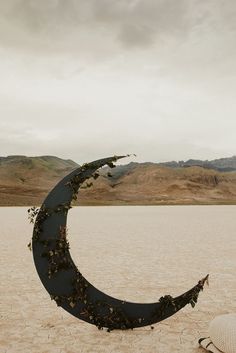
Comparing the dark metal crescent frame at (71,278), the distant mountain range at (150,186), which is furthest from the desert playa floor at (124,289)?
the distant mountain range at (150,186)

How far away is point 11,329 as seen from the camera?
6.57 m

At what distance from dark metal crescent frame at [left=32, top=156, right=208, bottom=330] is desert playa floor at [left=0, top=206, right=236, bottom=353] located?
11.3 inches

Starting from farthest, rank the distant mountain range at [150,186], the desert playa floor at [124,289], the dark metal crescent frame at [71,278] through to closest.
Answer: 1. the distant mountain range at [150,186]
2. the desert playa floor at [124,289]
3. the dark metal crescent frame at [71,278]

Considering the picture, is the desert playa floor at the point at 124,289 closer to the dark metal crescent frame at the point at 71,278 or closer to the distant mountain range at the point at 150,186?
the dark metal crescent frame at the point at 71,278

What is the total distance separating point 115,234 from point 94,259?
7493mm

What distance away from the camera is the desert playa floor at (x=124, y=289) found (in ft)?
19.8

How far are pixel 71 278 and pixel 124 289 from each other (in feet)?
10.7

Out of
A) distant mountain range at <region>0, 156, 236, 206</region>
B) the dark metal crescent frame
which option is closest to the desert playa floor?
the dark metal crescent frame

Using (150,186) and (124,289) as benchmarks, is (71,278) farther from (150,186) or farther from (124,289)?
(150,186)

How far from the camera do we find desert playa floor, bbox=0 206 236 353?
604cm

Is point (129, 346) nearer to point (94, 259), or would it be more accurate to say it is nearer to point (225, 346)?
point (225, 346)

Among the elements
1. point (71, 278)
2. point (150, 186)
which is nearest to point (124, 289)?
point (71, 278)

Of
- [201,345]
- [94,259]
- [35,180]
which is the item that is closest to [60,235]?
[201,345]

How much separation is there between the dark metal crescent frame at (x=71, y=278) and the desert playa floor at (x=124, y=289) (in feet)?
0.94
